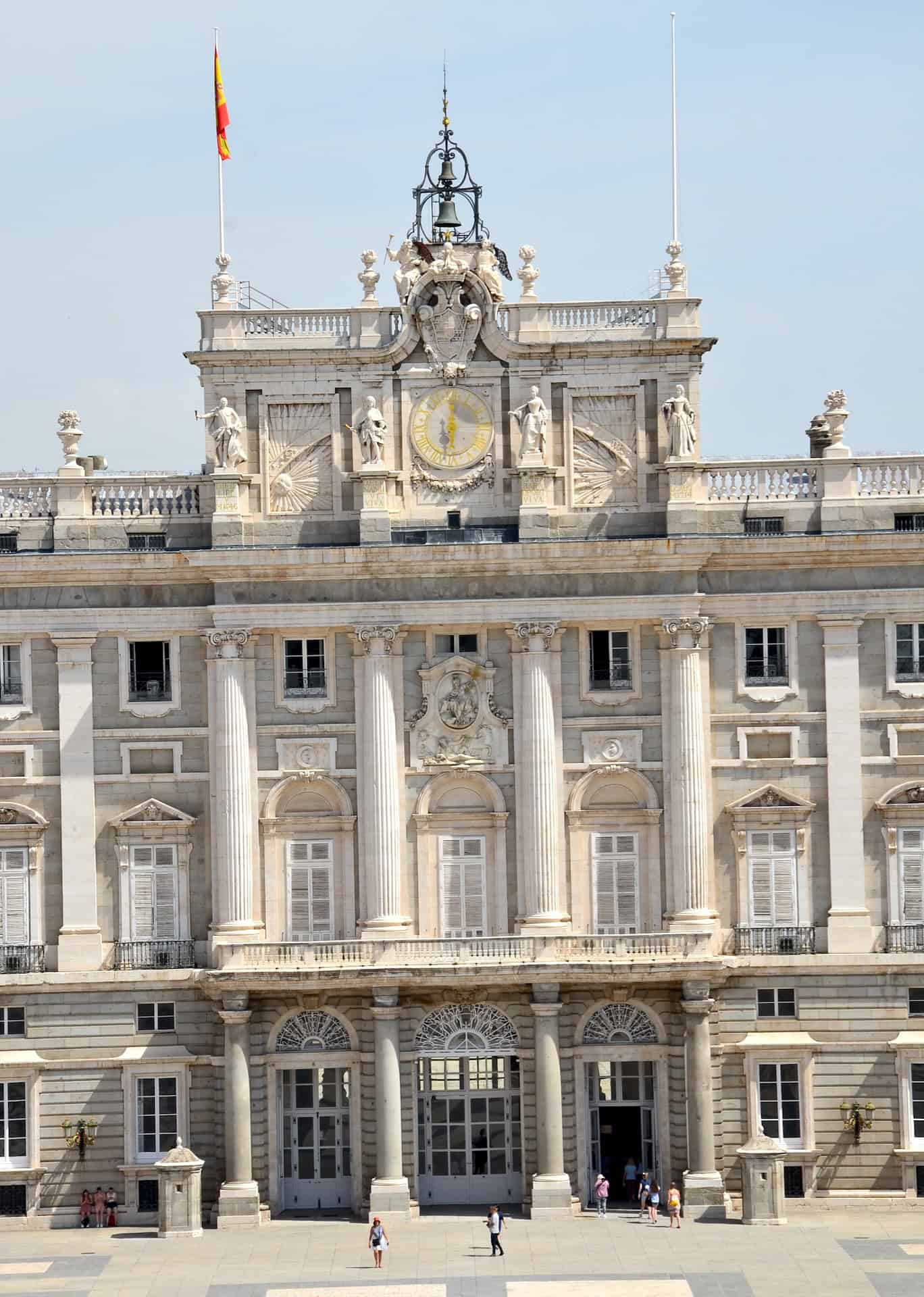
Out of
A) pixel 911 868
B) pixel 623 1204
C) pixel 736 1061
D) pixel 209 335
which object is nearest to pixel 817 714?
pixel 911 868

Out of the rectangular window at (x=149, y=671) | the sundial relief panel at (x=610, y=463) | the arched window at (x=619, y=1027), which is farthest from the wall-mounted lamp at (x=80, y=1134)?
the sundial relief panel at (x=610, y=463)

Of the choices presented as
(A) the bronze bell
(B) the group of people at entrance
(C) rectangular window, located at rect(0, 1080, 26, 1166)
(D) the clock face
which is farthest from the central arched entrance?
(A) the bronze bell

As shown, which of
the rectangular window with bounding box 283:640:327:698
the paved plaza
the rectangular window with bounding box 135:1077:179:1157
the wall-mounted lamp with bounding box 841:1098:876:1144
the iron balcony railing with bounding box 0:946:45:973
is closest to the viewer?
the paved plaza

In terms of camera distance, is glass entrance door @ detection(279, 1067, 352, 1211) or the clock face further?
the clock face

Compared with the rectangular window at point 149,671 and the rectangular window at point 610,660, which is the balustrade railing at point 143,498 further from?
the rectangular window at point 610,660

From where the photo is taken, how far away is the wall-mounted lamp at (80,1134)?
3034 inches

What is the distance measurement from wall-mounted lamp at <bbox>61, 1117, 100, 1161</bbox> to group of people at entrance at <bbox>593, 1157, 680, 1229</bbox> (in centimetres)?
1429

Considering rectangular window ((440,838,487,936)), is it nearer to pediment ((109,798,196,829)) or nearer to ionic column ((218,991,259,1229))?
ionic column ((218,991,259,1229))

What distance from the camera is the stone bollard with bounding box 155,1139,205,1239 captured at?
7431 centimetres

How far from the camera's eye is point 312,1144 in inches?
3059

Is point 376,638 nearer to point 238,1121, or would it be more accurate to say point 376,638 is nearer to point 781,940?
point 238,1121

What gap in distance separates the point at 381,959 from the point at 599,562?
1278 cm

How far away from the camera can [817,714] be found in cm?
7781

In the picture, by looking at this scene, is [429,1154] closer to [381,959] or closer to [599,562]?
[381,959]
